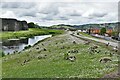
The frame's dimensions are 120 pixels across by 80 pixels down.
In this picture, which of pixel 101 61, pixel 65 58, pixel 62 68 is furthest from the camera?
pixel 65 58

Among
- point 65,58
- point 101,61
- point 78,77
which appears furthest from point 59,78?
point 65,58

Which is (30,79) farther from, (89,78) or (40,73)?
(89,78)

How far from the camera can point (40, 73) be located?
2719cm

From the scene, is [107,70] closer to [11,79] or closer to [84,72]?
[84,72]

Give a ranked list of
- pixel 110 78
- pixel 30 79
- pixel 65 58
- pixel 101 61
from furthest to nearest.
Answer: pixel 65 58
pixel 101 61
pixel 30 79
pixel 110 78

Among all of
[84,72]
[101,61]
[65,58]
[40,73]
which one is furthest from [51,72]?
[65,58]

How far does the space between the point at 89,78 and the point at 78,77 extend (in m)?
0.99

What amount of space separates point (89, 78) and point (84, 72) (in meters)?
2.76

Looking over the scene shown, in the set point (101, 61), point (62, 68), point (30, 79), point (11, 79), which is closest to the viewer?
point (30, 79)

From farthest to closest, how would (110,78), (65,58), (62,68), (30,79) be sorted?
(65,58) < (62,68) < (30,79) < (110,78)

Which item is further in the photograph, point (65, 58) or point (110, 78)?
point (65, 58)

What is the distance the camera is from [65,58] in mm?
36594

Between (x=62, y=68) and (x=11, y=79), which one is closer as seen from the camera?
(x=11, y=79)

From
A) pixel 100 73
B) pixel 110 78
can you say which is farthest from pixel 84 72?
pixel 110 78
